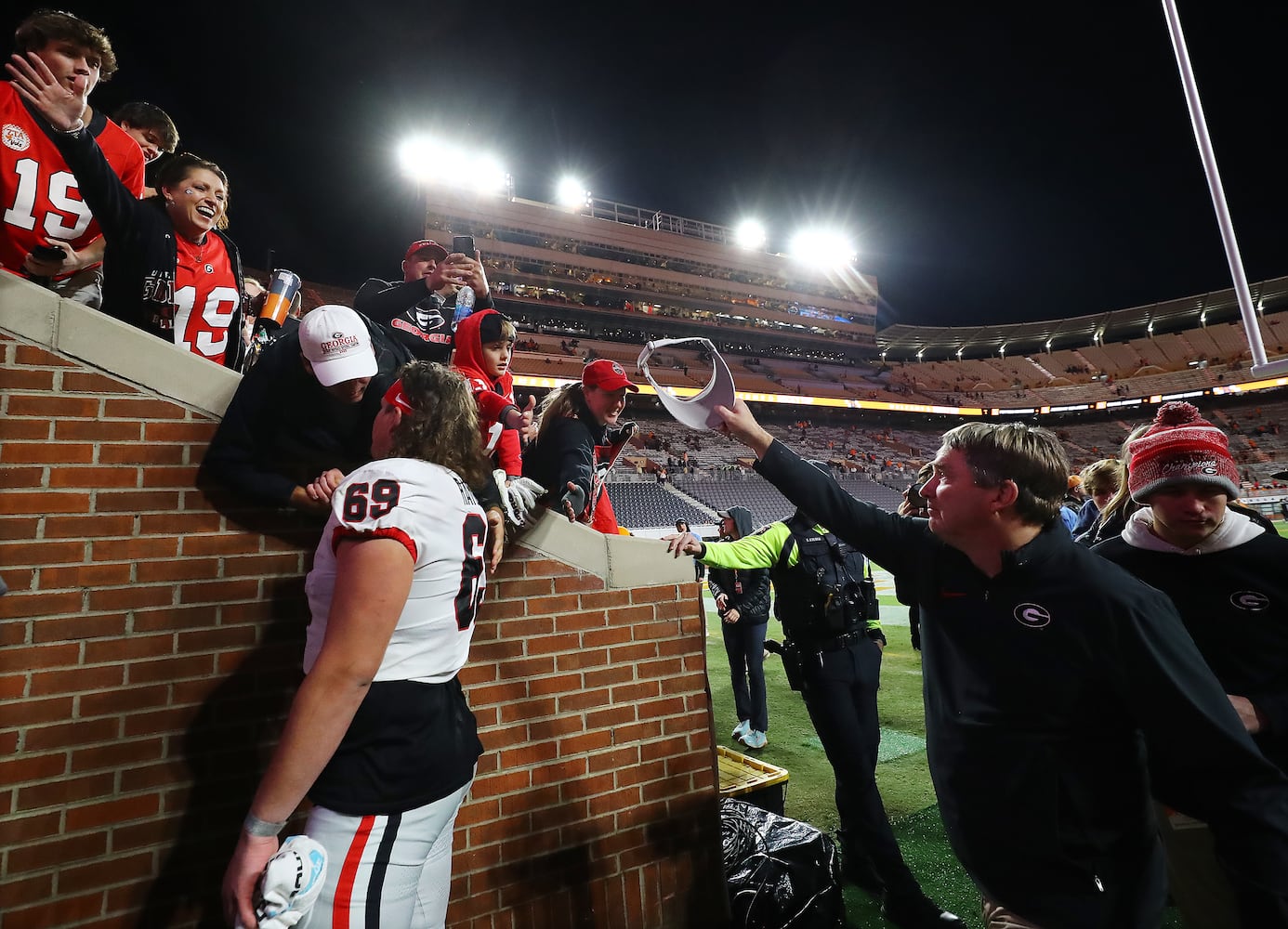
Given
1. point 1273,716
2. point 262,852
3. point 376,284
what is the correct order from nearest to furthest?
point 262,852 < point 1273,716 < point 376,284

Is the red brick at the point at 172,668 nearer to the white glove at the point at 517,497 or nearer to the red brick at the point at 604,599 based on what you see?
the white glove at the point at 517,497

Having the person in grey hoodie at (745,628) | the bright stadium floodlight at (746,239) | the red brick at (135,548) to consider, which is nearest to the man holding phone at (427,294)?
the red brick at (135,548)

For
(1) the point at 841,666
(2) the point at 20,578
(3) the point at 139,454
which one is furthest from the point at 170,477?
(1) the point at 841,666

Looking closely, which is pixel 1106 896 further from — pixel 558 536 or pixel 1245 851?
pixel 558 536

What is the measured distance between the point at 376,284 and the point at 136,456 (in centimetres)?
243

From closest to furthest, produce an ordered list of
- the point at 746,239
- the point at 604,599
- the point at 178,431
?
1. the point at 178,431
2. the point at 604,599
3. the point at 746,239

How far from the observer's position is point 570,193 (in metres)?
46.3

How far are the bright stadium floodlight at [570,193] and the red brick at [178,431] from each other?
48100 mm

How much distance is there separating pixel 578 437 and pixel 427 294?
4.57ft

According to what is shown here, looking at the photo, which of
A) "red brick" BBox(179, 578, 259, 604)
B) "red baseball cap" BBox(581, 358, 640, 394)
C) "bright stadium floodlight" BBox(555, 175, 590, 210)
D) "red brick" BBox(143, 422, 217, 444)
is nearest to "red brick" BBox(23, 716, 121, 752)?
"red brick" BBox(179, 578, 259, 604)

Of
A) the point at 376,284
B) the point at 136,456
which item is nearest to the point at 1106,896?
the point at 136,456

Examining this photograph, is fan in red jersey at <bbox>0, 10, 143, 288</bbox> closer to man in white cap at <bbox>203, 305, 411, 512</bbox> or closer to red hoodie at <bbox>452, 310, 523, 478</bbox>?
man in white cap at <bbox>203, 305, 411, 512</bbox>

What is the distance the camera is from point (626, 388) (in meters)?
3.38

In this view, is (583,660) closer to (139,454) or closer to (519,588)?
(519,588)
